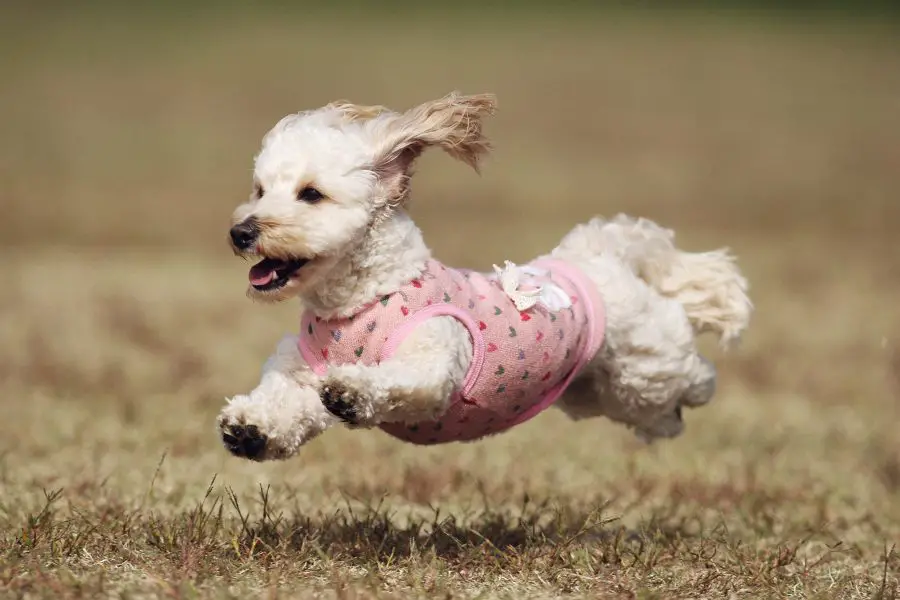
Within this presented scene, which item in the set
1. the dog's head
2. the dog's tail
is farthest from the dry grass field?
the dog's head

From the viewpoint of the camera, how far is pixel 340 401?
13.0ft

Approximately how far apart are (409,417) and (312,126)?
1.08 metres

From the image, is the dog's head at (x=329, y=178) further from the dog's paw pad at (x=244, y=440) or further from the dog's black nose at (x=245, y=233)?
the dog's paw pad at (x=244, y=440)

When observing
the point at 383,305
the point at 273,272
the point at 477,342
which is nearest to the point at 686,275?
the point at 477,342

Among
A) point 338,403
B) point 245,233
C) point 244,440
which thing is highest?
point 245,233

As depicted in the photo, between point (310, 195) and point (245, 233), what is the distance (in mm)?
297

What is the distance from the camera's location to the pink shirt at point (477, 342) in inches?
171

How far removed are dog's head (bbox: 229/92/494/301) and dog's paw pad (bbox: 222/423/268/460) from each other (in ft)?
1.53

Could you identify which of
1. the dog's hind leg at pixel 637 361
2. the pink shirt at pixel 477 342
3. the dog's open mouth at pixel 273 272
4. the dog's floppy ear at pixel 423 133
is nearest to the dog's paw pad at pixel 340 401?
the pink shirt at pixel 477 342

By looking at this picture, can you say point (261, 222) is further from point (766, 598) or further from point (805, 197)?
point (805, 197)

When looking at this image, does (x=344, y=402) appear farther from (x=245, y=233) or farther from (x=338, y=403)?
(x=245, y=233)

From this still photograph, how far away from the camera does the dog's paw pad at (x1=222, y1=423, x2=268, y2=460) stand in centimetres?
403

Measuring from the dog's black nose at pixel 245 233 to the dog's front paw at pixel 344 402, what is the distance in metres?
0.56

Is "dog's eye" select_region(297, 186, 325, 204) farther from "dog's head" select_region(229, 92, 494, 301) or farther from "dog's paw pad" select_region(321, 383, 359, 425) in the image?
"dog's paw pad" select_region(321, 383, 359, 425)
